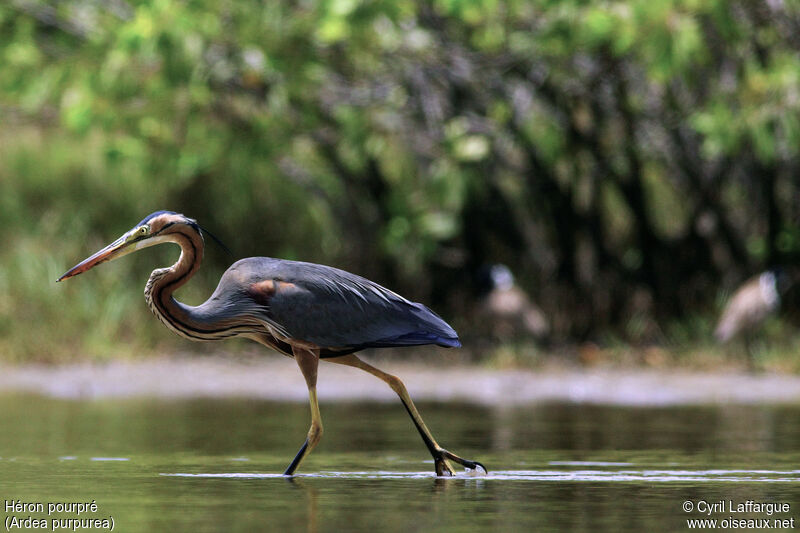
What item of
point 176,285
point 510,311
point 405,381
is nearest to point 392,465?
point 176,285

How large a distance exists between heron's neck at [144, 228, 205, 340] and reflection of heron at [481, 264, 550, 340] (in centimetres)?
908

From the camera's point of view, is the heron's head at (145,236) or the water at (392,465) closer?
the water at (392,465)

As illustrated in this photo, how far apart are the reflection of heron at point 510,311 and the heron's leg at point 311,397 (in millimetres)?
8685

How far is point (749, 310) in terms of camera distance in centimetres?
1711

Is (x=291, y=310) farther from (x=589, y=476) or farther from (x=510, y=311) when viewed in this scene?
(x=510, y=311)

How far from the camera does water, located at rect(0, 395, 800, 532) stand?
752cm

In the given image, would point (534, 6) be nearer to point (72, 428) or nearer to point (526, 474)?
point (72, 428)

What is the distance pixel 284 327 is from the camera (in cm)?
918

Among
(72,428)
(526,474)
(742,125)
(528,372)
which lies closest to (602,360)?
(528,372)

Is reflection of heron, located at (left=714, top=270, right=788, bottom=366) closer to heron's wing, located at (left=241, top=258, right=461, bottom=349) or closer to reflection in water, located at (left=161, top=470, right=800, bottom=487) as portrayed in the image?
reflection in water, located at (left=161, top=470, right=800, bottom=487)

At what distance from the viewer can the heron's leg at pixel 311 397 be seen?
921 centimetres

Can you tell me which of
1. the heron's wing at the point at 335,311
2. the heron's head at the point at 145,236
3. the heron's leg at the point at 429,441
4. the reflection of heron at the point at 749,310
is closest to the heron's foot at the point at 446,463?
the heron's leg at the point at 429,441

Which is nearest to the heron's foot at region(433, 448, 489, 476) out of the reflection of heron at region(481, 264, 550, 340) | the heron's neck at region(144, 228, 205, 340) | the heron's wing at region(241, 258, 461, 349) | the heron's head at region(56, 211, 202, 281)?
the heron's wing at region(241, 258, 461, 349)

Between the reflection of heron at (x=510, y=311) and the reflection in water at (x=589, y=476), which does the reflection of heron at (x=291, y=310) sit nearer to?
the reflection in water at (x=589, y=476)
